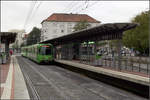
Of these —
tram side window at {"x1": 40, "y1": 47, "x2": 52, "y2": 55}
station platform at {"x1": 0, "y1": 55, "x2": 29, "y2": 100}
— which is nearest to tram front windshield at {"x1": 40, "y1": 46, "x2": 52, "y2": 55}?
tram side window at {"x1": 40, "y1": 47, "x2": 52, "y2": 55}

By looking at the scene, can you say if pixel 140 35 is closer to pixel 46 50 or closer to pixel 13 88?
pixel 46 50

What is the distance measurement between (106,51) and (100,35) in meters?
1.47

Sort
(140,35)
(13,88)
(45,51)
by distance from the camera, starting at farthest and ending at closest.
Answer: (140,35) → (45,51) → (13,88)

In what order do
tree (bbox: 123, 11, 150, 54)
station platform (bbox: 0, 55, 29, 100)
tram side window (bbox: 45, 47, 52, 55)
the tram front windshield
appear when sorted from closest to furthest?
1. station platform (bbox: 0, 55, 29, 100)
2. the tram front windshield
3. tram side window (bbox: 45, 47, 52, 55)
4. tree (bbox: 123, 11, 150, 54)

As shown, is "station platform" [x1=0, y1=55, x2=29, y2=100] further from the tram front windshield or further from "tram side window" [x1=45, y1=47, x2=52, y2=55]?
"tram side window" [x1=45, y1=47, x2=52, y2=55]

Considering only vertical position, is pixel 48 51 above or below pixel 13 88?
above

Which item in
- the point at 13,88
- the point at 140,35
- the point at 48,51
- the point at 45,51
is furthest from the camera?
the point at 140,35

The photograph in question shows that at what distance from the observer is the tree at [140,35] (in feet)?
130

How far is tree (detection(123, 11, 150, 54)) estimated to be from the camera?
3950cm

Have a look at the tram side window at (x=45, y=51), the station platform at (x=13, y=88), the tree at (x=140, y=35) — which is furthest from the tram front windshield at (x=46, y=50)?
the tree at (x=140, y=35)

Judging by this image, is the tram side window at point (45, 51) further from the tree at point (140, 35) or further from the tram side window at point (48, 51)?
the tree at point (140, 35)

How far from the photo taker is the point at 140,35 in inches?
1590

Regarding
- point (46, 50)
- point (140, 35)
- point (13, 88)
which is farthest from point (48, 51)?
point (13, 88)

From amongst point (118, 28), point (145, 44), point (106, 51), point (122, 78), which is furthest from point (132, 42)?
point (122, 78)
